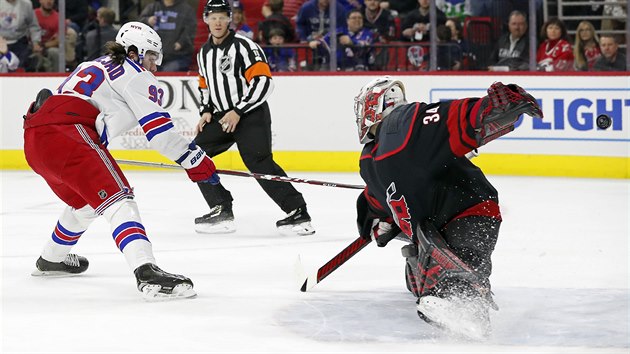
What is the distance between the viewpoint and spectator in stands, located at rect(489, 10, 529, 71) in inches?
311

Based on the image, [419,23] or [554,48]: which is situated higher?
[419,23]

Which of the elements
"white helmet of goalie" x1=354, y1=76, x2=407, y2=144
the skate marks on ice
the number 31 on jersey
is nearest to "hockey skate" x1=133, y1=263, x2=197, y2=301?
the skate marks on ice

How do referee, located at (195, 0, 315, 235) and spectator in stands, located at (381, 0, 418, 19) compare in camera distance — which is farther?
spectator in stands, located at (381, 0, 418, 19)

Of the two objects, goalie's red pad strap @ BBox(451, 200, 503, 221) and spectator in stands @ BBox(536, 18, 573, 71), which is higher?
spectator in stands @ BBox(536, 18, 573, 71)

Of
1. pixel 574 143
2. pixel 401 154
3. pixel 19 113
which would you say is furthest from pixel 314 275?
pixel 19 113

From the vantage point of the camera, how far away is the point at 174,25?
27.9 ft

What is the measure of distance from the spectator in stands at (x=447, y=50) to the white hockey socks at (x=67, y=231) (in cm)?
423

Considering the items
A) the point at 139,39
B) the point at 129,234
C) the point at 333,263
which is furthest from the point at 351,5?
the point at 129,234

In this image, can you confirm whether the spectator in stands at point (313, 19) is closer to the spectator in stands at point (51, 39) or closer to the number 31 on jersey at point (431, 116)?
the spectator in stands at point (51, 39)

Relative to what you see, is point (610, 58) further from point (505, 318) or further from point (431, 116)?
point (431, 116)

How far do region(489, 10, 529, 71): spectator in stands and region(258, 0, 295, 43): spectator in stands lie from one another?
1.53 metres

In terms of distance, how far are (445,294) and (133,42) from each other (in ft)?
5.38

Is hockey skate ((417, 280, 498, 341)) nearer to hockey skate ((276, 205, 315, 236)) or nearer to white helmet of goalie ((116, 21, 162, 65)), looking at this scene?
white helmet of goalie ((116, 21, 162, 65))

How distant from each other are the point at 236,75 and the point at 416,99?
2550 mm
